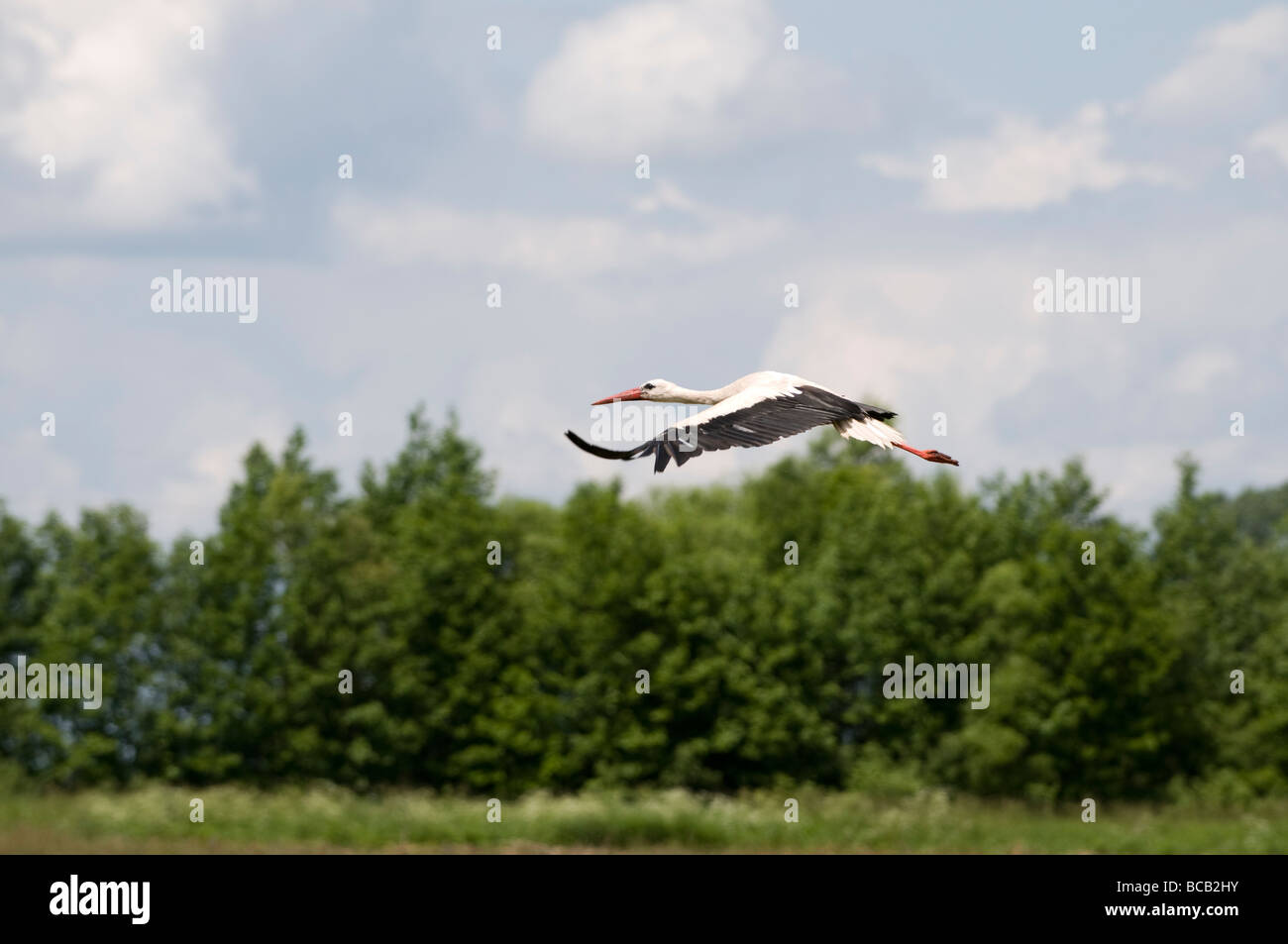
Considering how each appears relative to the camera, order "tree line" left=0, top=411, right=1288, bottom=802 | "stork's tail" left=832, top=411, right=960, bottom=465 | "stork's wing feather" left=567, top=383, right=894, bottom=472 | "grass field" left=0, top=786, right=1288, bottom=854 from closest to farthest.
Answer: "stork's wing feather" left=567, top=383, right=894, bottom=472 → "stork's tail" left=832, top=411, right=960, bottom=465 → "grass field" left=0, top=786, right=1288, bottom=854 → "tree line" left=0, top=411, right=1288, bottom=802

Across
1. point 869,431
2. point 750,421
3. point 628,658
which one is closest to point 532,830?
point 628,658

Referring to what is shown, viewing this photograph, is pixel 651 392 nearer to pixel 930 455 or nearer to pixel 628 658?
pixel 930 455

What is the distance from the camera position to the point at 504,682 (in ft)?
195

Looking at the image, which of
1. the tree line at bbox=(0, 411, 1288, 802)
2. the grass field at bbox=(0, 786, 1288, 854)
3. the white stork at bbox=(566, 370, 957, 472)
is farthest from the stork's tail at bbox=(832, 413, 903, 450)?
the tree line at bbox=(0, 411, 1288, 802)

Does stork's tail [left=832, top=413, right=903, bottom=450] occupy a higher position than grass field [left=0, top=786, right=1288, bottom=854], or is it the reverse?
stork's tail [left=832, top=413, right=903, bottom=450]

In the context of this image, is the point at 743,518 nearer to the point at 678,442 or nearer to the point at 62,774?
the point at 62,774

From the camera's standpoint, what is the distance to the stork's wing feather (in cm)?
1215

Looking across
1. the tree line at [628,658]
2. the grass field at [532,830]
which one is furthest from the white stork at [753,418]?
the tree line at [628,658]

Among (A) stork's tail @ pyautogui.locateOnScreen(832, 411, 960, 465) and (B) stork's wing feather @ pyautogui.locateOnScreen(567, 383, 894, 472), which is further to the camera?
(A) stork's tail @ pyautogui.locateOnScreen(832, 411, 960, 465)

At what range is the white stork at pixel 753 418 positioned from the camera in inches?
481

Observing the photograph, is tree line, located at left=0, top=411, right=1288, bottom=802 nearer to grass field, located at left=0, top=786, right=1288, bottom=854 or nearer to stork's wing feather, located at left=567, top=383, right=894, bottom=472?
grass field, located at left=0, top=786, right=1288, bottom=854
